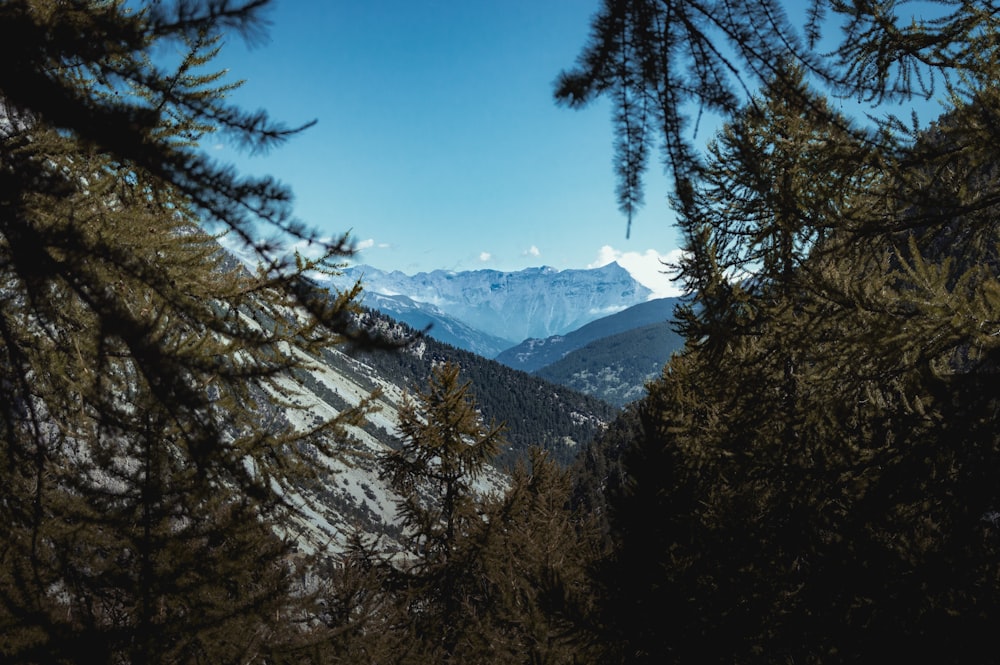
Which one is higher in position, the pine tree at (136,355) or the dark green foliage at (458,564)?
the pine tree at (136,355)

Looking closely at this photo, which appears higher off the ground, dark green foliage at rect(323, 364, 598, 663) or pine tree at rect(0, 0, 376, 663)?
pine tree at rect(0, 0, 376, 663)

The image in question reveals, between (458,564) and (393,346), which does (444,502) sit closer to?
(458,564)

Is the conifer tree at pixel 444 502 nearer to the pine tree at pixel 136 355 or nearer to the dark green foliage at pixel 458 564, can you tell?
the dark green foliage at pixel 458 564

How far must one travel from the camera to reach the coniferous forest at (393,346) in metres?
1.81

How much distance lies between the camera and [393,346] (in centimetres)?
167

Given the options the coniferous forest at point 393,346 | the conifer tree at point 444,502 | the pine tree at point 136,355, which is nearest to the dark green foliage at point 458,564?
the conifer tree at point 444,502

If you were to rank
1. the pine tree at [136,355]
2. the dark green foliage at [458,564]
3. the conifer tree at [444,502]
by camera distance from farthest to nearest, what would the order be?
the conifer tree at [444,502] < the dark green foliage at [458,564] < the pine tree at [136,355]

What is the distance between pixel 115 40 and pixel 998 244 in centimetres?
554

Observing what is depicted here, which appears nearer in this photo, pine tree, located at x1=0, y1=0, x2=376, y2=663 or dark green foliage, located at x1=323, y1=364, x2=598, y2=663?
pine tree, located at x1=0, y1=0, x2=376, y2=663

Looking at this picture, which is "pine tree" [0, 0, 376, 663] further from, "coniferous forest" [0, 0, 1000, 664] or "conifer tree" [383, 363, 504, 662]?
"conifer tree" [383, 363, 504, 662]

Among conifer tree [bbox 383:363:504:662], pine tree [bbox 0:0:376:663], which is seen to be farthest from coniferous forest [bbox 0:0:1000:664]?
conifer tree [bbox 383:363:504:662]

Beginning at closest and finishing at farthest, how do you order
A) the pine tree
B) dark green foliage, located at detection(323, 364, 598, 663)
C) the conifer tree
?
the pine tree < dark green foliage, located at detection(323, 364, 598, 663) < the conifer tree

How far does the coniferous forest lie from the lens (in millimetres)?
1808

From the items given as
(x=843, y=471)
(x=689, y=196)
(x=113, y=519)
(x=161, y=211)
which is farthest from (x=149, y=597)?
(x=843, y=471)
